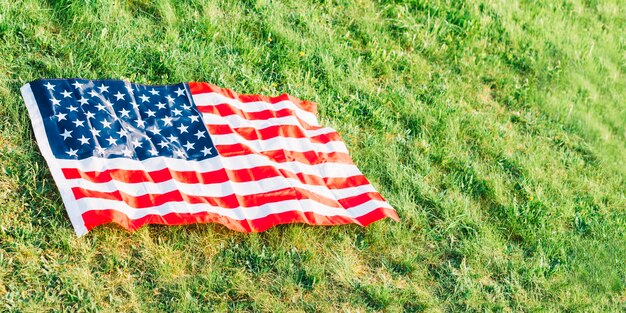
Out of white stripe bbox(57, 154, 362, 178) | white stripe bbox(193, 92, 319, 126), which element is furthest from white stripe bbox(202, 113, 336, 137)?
white stripe bbox(57, 154, 362, 178)

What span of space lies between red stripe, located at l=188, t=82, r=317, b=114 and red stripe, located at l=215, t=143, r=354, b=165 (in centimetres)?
55

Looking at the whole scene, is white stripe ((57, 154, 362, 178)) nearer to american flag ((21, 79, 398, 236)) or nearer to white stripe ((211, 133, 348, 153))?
american flag ((21, 79, 398, 236))

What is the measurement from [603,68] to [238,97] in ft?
14.4

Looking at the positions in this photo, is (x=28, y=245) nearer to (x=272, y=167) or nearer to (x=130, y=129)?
(x=130, y=129)

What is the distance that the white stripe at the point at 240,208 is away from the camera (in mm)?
4441

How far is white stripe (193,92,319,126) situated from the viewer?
558 cm

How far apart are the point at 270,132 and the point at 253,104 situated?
322 mm

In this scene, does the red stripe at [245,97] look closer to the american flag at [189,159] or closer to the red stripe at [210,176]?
the american flag at [189,159]

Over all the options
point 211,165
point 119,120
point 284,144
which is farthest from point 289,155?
point 119,120

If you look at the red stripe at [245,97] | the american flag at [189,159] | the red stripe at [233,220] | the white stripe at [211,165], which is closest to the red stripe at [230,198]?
the american flag at [189,159]

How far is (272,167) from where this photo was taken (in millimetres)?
5191

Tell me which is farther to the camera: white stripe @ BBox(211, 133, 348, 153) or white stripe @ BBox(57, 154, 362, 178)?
white stripe @ BBox(211, 133, 348, 153)

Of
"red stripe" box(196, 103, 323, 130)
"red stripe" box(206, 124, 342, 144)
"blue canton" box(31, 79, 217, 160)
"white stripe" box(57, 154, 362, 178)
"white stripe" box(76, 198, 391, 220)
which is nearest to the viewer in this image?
"white stripe" box(76, 198, 391, 220)

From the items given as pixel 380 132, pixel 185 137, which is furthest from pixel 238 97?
pixel 380 132
